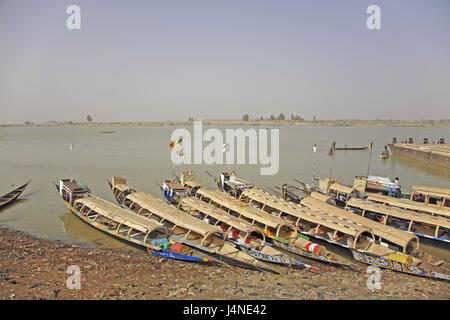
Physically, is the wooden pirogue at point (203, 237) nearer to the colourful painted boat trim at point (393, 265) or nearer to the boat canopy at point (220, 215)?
the boat canopy at point (220, 215)

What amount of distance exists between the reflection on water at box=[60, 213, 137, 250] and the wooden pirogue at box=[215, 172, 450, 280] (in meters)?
10.2

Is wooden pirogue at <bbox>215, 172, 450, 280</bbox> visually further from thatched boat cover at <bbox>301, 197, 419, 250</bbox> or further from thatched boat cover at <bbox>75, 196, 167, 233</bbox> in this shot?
thatched boat cover at <bbox>75, 196, 167, 233</bbox>

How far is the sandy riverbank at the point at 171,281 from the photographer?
12.0 metres

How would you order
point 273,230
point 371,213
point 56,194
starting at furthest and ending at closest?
1. point 56,194
2. point 371,213
3. point 273,230

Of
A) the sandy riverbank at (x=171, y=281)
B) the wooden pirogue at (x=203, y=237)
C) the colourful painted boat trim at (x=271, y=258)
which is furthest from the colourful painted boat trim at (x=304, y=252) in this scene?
the wooden pirogue at (x=203, y=237)

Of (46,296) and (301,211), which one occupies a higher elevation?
(301,211)

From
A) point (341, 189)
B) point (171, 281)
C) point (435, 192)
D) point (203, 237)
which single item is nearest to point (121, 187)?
point (203, 237)

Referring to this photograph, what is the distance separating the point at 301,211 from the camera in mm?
19250

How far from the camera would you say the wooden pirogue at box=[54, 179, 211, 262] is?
15.6 m

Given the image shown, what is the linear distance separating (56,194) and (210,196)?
58.0 ft

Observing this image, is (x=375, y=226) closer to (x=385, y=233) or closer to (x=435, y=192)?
(x=385, y=233)

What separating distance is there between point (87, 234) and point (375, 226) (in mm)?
17858
